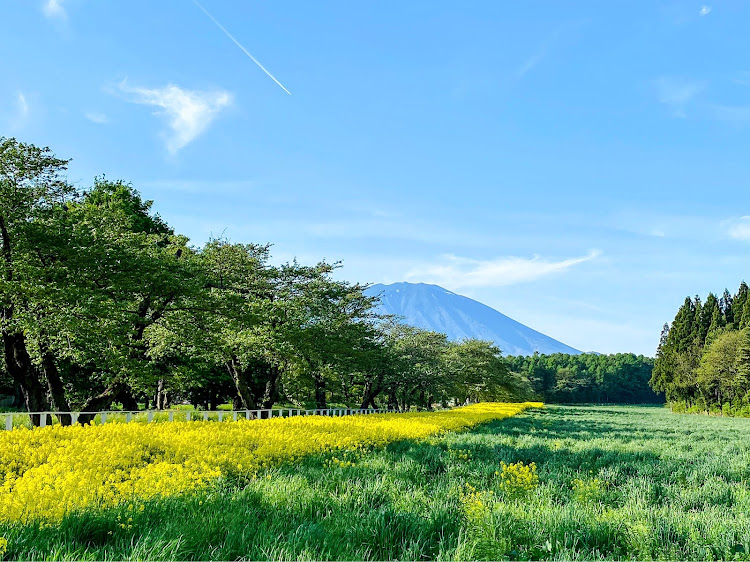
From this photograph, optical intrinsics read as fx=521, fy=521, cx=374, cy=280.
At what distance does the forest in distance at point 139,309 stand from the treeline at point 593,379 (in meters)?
89.9

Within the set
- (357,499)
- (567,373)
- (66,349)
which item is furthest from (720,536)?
(567,373)

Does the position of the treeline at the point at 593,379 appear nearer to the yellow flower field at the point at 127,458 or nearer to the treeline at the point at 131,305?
the treeline at the point at 131,305

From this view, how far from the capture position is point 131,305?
1950 centimetres

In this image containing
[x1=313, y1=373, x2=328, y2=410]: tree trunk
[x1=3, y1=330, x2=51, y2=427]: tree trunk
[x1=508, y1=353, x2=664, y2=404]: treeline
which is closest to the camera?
[x1=3, y1=330, x2=51, y2=427]: tree trunk

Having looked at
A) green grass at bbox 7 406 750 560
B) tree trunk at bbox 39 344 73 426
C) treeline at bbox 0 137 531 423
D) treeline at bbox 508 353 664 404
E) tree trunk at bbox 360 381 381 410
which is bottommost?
treeline at bbox 508 353 664 404

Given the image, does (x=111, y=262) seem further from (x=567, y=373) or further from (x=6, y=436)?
(x=567, y=373)

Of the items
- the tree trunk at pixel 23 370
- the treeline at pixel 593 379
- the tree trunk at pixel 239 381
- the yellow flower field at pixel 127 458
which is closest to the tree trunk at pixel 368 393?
the tree trunk at pixel 239 381

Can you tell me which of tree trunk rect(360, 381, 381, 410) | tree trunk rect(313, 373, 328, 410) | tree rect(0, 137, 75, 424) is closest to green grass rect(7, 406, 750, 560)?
tree rect(0, 137, 75, 424)

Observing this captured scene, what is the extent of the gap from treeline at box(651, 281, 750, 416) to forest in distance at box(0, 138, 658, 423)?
35.5 meters

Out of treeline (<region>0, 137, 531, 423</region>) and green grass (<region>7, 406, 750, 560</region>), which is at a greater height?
treeline (<region>0, 137, 531, 423</region>)

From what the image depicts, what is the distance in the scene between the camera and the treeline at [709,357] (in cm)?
5384

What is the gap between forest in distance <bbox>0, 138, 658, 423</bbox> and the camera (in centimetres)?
1498

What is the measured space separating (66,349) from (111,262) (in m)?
3.37

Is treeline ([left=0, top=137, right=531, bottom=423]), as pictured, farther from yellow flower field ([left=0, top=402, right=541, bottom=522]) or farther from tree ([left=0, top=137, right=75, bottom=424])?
yellow flower field ([left=0, top=402, right=541, bottom=522])
